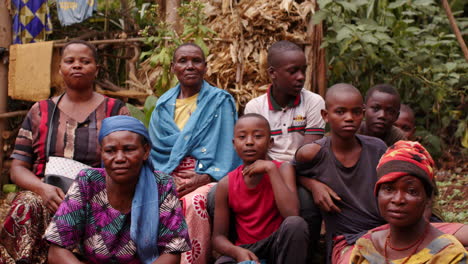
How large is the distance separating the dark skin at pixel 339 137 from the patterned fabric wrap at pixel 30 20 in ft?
13.0

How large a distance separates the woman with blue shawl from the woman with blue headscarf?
974 millimetres

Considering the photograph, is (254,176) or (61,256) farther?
(254,176)

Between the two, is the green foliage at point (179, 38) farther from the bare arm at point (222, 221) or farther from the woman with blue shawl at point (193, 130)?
the bare arm at point (222, 221)

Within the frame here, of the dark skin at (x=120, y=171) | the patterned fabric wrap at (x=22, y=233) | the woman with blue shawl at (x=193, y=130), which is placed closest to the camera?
the dark skin at (x=120, y=171)

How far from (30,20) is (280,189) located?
409 cm

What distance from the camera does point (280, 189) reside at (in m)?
3.41

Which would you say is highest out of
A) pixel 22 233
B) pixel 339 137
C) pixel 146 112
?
pixel 339 137

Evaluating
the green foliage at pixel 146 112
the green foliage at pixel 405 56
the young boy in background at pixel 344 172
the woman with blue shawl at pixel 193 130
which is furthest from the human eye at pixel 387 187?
the green foliage at pixel 146 112

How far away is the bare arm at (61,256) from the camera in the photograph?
2.84 m

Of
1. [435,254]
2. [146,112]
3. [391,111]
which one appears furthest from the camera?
[146,112]

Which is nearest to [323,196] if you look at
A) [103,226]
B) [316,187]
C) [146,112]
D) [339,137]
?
[316,187]

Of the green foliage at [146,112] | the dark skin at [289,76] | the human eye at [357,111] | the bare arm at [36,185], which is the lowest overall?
the bare arm at [36,185]

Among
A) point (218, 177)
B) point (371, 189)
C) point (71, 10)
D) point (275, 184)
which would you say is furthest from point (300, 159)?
point (71, 10)

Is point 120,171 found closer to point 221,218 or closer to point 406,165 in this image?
point 221,218
